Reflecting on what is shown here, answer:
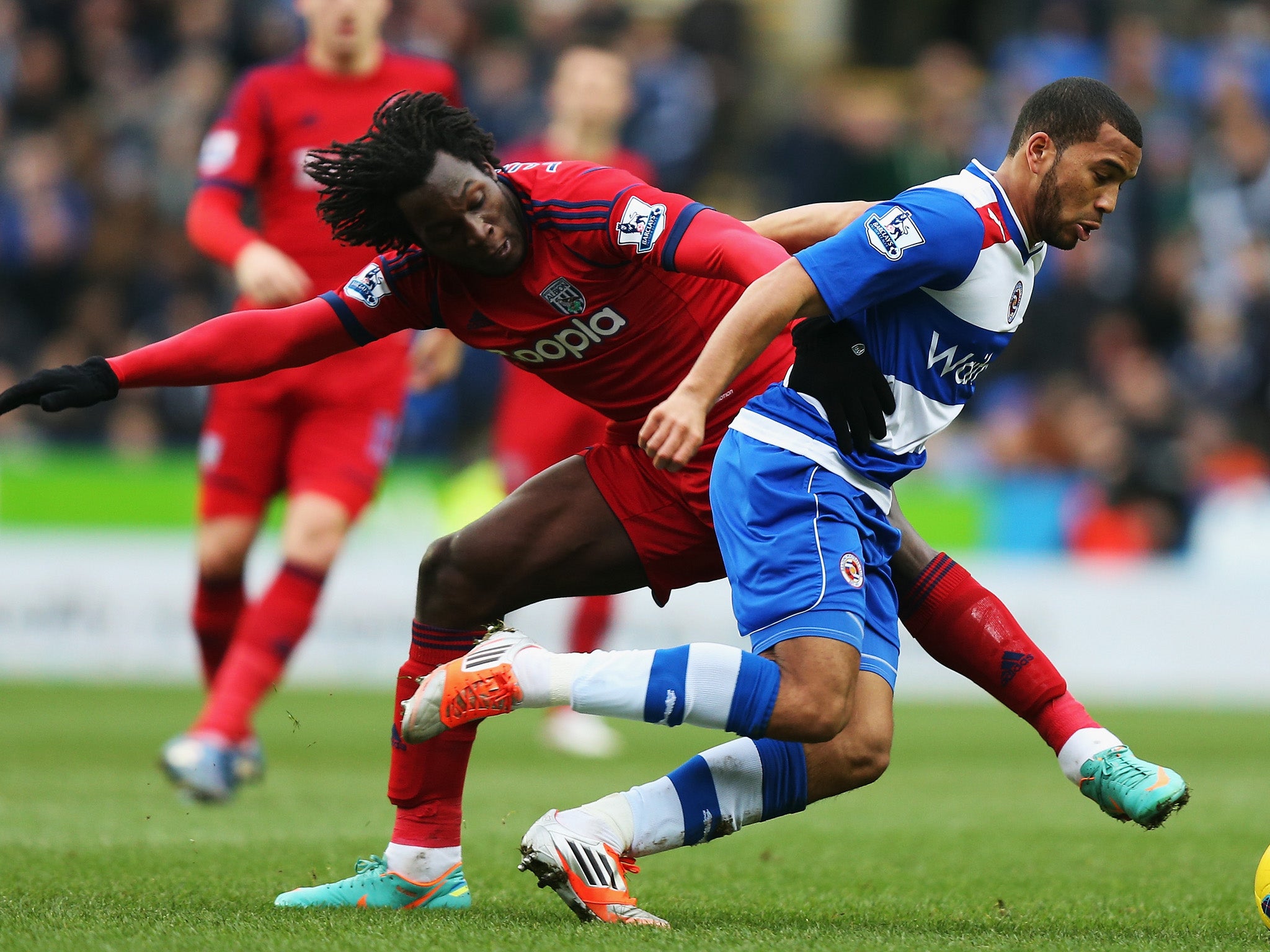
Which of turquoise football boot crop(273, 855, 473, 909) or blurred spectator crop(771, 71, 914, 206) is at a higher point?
blurred spectator crop(771, 71, 914, 206)

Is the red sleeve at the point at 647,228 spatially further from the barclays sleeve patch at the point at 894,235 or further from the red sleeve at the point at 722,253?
the barclays sleeve patch at the point at 894,235

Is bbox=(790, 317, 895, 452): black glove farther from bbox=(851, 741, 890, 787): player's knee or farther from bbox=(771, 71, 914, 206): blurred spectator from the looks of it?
bbox=(771, 71, 914, 206): blurred spectator

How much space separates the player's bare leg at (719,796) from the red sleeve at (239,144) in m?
3.41

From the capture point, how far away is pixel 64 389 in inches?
153

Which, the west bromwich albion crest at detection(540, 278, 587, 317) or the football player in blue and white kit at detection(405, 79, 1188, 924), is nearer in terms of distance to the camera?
the football player in blue and white kit at detection(405, 79, 1188, 924)

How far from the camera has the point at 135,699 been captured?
32.2ft

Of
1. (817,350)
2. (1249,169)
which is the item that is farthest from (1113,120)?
(1249,169)

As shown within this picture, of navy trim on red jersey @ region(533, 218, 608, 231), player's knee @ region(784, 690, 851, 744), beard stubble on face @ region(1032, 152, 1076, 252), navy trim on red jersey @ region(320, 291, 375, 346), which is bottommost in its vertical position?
player's knee @ region(784, 690, 851, 744)

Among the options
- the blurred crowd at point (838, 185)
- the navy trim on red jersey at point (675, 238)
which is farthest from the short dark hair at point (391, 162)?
the blurred crowd at point (838, 185)

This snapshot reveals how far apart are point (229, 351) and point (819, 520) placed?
1457 millimetres

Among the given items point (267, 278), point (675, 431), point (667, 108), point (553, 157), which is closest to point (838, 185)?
point (667, 108)

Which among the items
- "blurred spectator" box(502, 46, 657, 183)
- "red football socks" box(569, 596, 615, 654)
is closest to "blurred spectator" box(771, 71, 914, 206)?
"blurred spectator" box(502, 46, 657, 183)

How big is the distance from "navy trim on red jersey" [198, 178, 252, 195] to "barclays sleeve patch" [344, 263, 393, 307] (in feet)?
8.07

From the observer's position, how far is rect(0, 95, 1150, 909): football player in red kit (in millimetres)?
3861
